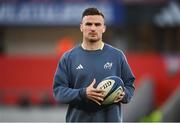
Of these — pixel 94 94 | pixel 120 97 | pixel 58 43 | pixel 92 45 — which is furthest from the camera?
pixel 58 43

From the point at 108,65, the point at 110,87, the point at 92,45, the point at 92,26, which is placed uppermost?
the point at 92,26

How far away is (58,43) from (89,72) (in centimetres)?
2158

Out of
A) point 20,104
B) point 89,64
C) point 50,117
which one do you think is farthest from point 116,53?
point 20,104

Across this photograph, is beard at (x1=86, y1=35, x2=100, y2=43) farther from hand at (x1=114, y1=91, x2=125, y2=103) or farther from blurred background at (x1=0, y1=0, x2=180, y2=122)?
blurred background at (x1=0, y1=0, x2=180, y2=122)

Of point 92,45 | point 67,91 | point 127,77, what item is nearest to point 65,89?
point 67,91

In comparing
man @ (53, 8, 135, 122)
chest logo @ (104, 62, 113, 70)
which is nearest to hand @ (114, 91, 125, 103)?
man @ (53, 8, 135, 122)

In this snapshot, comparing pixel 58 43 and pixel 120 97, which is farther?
pixel 58 43

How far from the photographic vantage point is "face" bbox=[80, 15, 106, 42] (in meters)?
Answer: 6.00

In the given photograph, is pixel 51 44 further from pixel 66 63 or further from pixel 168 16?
pixel 66 63

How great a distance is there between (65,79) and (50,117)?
47.9 ft

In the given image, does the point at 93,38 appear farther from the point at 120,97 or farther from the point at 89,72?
the point at 120,97

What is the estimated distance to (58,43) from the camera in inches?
1083

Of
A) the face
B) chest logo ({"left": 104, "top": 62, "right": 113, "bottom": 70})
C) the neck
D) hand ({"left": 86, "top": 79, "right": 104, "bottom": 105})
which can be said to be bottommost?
hand ({"left": 86, "top": 79, "right": 104, "bottom": 105})

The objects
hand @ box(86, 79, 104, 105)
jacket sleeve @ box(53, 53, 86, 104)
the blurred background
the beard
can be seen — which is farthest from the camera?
the blurred background
